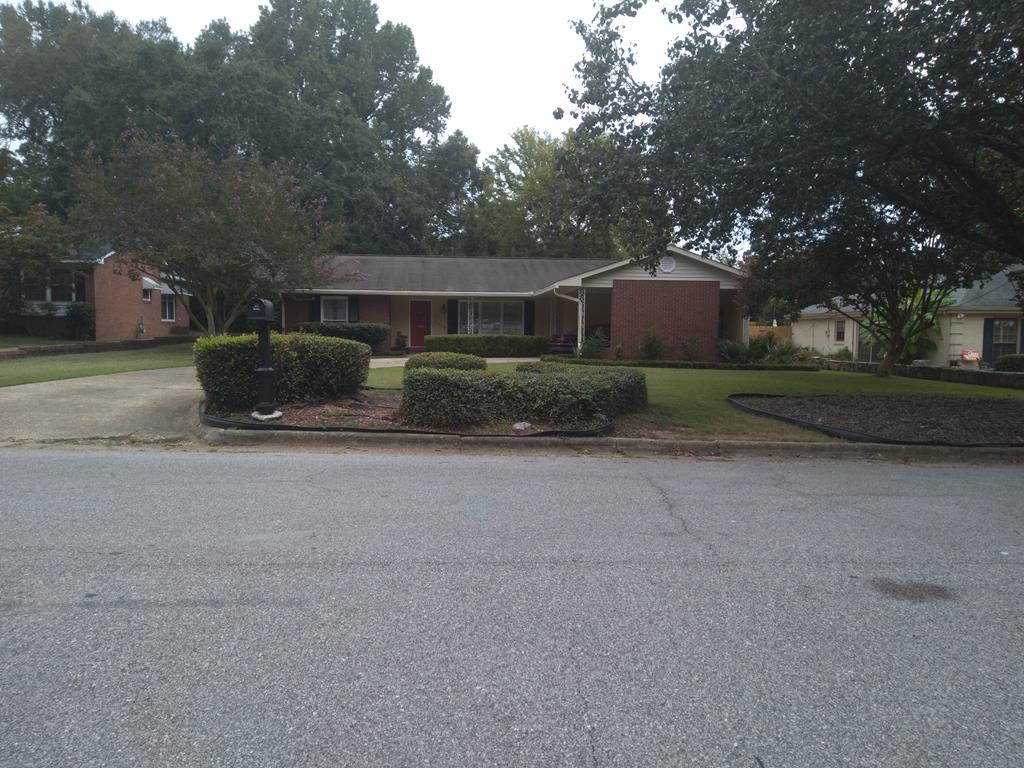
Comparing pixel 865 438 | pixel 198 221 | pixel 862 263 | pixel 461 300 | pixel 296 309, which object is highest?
pixel 198 221

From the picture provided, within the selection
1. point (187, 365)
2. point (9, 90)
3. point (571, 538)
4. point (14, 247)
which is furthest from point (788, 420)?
point (9, 90)

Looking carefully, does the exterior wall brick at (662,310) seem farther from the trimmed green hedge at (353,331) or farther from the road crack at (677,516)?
the road crack at (677,516)

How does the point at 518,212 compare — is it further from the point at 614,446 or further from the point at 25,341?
the point at 614,446

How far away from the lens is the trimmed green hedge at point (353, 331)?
25.5 meters

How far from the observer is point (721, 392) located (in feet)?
49.8

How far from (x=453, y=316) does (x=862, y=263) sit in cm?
1633

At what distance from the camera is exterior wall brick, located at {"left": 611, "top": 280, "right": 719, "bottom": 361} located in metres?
24.7

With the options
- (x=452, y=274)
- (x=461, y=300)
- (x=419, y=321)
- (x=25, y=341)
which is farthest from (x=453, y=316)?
(x=25, y=341)

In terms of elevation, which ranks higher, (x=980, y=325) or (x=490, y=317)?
(x=490, y=317)

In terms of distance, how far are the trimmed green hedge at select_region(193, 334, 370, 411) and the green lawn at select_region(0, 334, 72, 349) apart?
17.6 m

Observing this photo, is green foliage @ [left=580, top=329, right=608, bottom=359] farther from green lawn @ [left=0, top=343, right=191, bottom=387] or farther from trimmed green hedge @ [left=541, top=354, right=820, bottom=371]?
green lawn @ [left=0, top=343, right=191, bottom=387]

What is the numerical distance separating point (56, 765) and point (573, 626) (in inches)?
94.2

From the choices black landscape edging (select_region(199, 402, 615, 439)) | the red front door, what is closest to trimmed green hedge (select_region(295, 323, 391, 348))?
the red front door

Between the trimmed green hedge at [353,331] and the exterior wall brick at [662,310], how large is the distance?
8.99 metres
